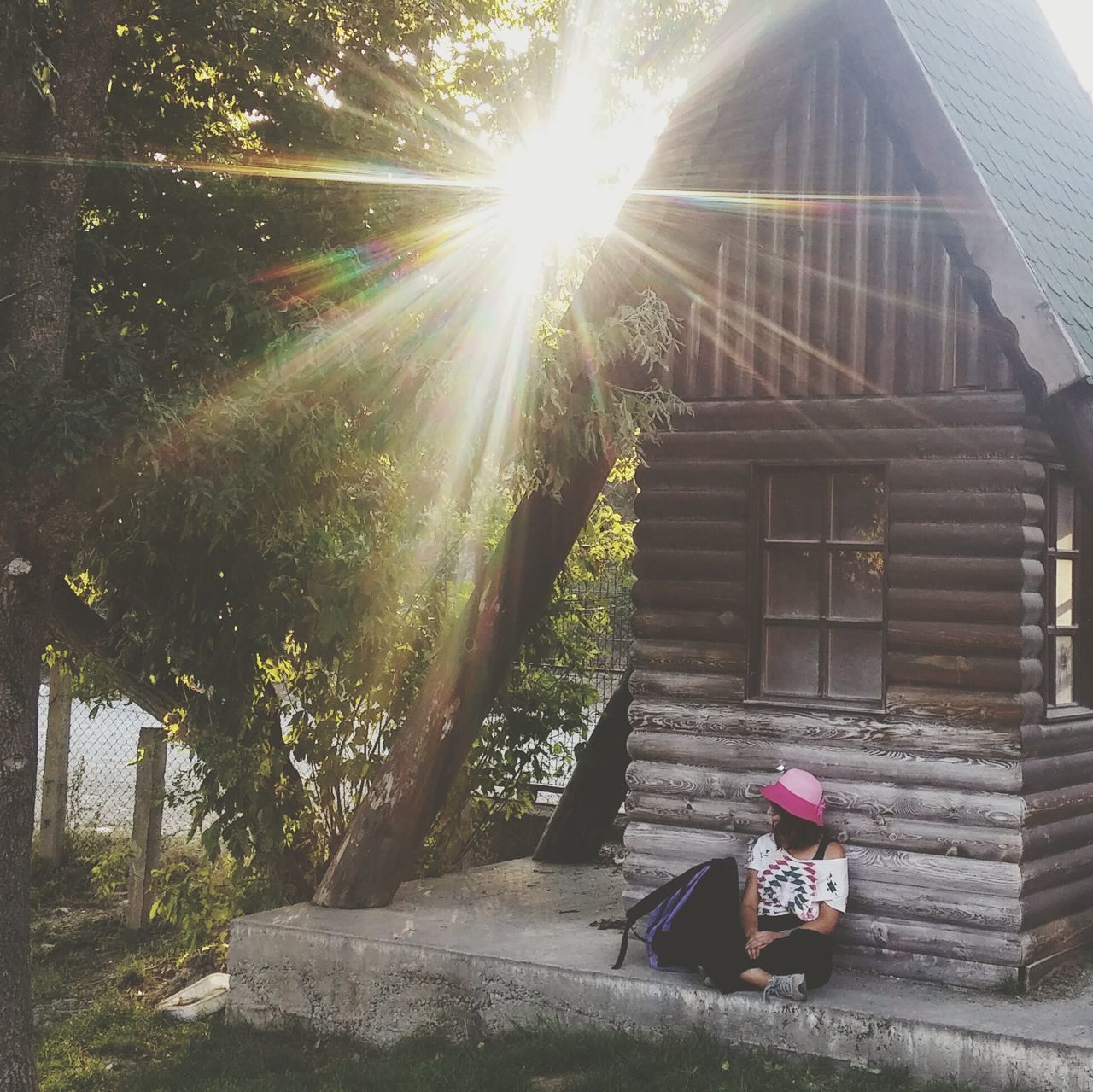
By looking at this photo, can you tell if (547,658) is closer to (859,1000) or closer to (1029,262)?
(859,1000)

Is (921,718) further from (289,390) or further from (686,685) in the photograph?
(289,390)

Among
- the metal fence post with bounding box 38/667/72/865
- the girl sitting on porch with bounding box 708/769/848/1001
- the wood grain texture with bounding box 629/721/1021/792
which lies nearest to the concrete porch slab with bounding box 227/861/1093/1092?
the girl sitting on porch with bounding box 708/769/848/1001

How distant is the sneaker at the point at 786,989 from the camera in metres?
6.50

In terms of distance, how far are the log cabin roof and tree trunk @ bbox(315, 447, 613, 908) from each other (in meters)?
1.57

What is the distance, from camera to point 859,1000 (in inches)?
257

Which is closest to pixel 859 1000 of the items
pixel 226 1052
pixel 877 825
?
pixel 877 825

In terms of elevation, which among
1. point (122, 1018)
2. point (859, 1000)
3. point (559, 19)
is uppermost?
point (559, 19)

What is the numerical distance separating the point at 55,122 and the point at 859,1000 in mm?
5853

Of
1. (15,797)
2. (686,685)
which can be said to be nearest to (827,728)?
(686,685)

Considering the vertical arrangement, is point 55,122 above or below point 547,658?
above

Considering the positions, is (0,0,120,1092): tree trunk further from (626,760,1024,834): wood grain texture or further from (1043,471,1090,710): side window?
(1043,471,1090,710): side window

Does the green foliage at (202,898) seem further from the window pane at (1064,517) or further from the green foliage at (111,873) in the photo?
the window pane at (1064,517)

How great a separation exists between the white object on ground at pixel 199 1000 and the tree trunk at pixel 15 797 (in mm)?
2045

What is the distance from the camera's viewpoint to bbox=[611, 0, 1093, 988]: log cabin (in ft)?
22.8
